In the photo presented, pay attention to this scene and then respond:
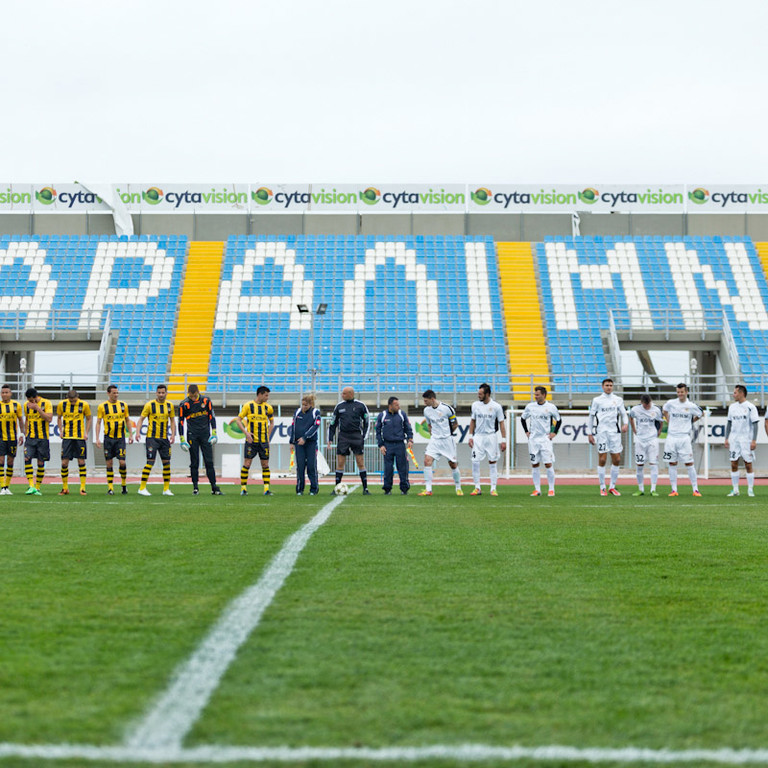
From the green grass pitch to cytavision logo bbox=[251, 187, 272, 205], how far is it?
33.6m

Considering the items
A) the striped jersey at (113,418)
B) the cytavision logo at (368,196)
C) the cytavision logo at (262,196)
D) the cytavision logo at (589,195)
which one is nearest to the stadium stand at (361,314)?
the cytavision logo at (262,196)

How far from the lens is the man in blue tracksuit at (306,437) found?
630 inches

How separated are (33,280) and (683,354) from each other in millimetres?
29043

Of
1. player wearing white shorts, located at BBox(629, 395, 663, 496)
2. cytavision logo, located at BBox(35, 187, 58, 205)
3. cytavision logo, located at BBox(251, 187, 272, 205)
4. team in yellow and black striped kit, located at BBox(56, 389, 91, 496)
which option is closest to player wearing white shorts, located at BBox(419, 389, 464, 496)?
player wearing white shorts, located at BBox(629, 395, 663, 496)

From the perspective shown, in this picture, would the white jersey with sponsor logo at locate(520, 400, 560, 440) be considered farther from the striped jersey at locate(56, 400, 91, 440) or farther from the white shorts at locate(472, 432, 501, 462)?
the striped jersey at locate(56, 400, 91, 440)

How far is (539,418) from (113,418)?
7.27 meters

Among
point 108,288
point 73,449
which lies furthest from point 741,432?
point 108,288

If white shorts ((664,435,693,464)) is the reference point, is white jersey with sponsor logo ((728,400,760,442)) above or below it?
above

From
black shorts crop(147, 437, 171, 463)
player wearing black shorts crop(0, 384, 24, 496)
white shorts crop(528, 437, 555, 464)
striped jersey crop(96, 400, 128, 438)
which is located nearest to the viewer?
black shorts crop(147, 437, 171, 463)

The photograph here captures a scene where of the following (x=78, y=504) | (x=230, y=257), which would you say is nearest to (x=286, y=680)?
(x=78, y=504)

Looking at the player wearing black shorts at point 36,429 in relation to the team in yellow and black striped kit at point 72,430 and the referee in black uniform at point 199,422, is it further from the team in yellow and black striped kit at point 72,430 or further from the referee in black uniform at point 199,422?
the referee in black uniform at point 199,422

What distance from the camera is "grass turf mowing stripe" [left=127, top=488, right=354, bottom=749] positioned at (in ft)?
9.29

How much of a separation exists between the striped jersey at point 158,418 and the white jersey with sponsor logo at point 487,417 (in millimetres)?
5201

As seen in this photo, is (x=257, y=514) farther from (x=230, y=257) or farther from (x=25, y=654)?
(x=230, y=257)
